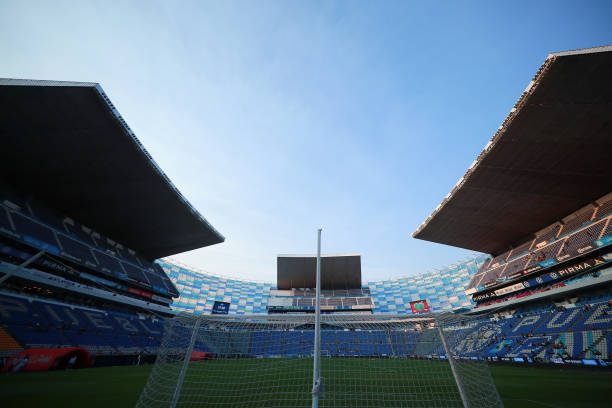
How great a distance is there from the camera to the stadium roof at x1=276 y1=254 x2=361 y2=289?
38750 mm

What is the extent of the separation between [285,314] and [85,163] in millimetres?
21003

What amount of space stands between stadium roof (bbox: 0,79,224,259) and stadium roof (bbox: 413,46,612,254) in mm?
25843

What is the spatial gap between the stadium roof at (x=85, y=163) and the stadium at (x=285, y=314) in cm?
11

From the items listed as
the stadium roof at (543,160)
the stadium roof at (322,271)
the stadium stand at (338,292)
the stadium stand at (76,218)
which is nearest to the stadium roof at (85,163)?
the stadium stand at (76,218)

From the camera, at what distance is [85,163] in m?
18.0

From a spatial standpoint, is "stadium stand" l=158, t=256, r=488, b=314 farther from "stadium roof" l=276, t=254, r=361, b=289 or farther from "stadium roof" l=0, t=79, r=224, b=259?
"stadium roof" l=0, t=79, r=224, b=259

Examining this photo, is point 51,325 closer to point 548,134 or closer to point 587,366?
point 587,366

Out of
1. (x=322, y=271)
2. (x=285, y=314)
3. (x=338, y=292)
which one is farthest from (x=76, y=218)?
(x=338, y=292)

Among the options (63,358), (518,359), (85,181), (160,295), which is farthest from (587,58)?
(160,295)

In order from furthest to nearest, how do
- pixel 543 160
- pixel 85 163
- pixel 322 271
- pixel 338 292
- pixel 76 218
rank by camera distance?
pixel 338 292, pixel 322 271, pixel 76 218, pixel 85 163, pixel 543 160

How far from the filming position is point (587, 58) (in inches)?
463

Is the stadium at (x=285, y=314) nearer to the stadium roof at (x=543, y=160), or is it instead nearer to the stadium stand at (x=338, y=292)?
the stadium roof at (x=543, y=160)

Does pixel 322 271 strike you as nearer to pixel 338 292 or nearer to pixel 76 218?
pixel 338 292

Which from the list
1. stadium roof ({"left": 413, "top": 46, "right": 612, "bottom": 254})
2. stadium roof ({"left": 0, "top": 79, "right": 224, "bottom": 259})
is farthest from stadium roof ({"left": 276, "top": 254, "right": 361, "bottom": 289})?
stadium roof ({"left": 0, "top": 79, "right": 224, "bottom": 259})
